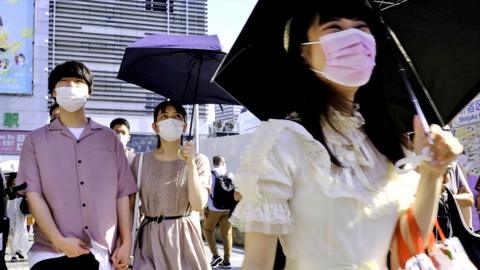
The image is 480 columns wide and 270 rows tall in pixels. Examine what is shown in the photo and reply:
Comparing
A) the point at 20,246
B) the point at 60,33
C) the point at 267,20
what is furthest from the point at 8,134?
the point at 267,20

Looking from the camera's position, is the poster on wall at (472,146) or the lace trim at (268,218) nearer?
the lace trim at (268,218)

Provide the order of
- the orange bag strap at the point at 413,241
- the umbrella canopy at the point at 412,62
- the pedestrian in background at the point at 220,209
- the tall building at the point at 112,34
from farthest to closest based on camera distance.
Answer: the tall building at the point at 112,34 < the pedestrian in background at the point at 220,209 < the umbrella canopy at the point at 412,62 < the orange bag strap at the point at 413,241

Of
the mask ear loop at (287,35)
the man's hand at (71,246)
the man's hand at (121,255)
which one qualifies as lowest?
the man's hand at (121,255)

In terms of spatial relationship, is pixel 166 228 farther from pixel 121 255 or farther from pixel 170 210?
pixel 121 255

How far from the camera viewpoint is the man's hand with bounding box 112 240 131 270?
296cm

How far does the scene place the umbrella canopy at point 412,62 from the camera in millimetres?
1866

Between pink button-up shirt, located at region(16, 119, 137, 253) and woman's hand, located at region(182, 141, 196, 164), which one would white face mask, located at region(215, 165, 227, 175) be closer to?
woman's hand, located at region(182, 141, 196, 164)

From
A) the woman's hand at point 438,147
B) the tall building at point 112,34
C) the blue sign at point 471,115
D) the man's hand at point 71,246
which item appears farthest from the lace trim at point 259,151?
the tall building at point 112,34

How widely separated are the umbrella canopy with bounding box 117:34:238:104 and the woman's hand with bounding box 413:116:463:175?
2.68m

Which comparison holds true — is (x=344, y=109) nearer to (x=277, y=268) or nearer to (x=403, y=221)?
(x=403, y=221)

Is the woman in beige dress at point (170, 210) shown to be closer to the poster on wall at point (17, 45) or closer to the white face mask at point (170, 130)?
the white face mask at point (170, 130)

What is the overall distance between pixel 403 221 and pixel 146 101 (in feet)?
72.6

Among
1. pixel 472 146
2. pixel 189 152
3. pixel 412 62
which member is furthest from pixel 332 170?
pixel 472 146

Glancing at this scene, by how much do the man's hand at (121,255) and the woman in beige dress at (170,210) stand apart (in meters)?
0.24
